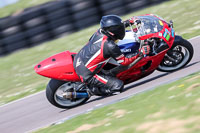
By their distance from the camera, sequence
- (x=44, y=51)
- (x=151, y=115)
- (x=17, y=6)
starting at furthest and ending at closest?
(x=17, y=6) → (x=44, y=51) → (x=151, y=115)

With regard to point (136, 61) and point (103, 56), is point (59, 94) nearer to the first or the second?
point (103, 56)

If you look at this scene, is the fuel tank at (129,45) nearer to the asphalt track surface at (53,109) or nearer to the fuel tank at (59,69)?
the asphalt track surface at (53,109)

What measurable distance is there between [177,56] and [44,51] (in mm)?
7299

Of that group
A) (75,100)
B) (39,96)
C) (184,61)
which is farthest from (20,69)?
(184,61)

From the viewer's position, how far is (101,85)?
6.74 metres

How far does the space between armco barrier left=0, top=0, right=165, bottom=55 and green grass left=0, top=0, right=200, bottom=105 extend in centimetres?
28

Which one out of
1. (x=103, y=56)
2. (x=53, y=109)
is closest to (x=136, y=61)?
(x=103, y=56)

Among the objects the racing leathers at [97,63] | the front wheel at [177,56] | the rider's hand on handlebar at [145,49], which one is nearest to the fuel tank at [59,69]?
the racing leathers at [97,63]

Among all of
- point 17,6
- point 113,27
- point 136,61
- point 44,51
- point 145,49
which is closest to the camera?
point 113,27

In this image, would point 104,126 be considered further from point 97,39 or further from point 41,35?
point 41,35

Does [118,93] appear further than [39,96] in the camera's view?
No

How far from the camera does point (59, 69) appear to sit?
21.8ft

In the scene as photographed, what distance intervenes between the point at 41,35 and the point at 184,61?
772 centimetres

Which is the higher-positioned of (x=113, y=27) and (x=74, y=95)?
(x=113, y=27)
